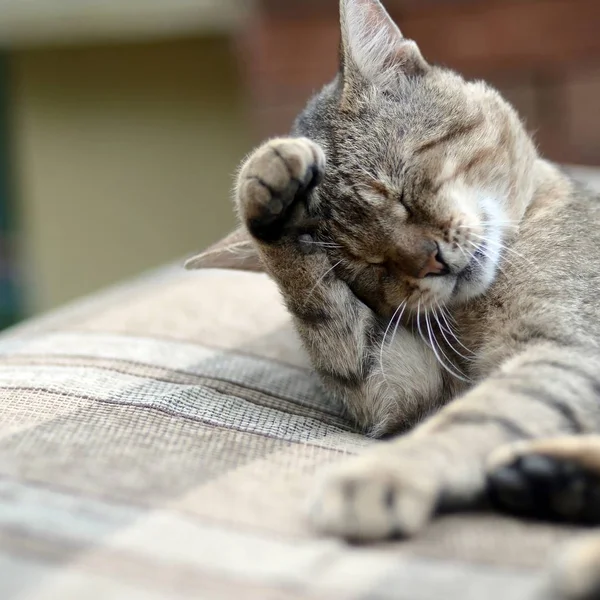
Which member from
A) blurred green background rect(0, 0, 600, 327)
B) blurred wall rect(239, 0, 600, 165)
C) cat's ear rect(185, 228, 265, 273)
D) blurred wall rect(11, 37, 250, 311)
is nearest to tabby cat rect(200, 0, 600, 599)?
cat's ear rect(185, 228, 265, 273)

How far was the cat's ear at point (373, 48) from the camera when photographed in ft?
4.02

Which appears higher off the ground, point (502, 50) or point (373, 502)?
point (502, 50)

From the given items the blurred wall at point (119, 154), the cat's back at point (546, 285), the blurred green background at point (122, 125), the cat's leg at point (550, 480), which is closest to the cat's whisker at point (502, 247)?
the cat's back at point (546, 285)

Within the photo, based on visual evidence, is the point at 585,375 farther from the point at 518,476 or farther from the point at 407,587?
the point at 407,587

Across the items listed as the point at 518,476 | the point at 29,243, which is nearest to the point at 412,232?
the point at 518,476

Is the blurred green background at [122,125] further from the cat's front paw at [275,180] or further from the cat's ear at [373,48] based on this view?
the cat's front paw at [275,180]

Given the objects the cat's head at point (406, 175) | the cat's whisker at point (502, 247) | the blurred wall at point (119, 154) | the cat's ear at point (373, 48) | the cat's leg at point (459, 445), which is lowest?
the blurred wall at point (119, 154)

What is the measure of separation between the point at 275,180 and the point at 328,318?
0.22 meters

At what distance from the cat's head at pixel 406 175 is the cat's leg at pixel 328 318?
5 cm

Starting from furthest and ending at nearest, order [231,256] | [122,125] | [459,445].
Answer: [122,125]
[231,256]
[459,445]

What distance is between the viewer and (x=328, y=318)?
1.09m

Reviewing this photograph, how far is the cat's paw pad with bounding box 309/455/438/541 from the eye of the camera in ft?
2.32

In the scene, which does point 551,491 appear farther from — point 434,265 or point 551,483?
point 434,265

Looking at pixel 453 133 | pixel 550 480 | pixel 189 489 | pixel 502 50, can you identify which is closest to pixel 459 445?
pixel 550 480
